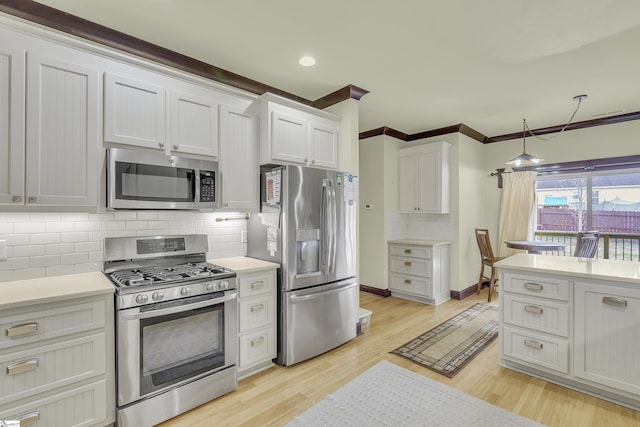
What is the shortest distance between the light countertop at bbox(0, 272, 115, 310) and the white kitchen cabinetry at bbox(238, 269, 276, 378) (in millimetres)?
952

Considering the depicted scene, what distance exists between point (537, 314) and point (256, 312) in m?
2.30

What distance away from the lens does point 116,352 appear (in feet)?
6.17

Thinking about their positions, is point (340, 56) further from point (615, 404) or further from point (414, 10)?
point (615, 404)

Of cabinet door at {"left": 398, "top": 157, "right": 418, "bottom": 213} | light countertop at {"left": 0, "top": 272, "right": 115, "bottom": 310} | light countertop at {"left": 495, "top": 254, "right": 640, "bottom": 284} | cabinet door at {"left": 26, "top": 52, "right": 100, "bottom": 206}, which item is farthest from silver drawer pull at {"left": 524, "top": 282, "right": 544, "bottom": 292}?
cabinet door at {"left": 26, "top": 52, "right": 100, "bottom": 206}

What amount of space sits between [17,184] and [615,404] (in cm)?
419

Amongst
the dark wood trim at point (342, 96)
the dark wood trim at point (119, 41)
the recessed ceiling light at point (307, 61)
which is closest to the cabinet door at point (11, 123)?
the dark wood trim at point (119, 41)

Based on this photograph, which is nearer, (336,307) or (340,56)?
(340,56)

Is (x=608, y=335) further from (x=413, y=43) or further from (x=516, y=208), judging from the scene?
(x=516, y=208)

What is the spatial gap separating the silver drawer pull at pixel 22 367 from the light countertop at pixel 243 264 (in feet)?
4.02

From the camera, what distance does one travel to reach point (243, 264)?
2.70 meters

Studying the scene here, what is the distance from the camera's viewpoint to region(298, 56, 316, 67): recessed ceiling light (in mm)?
2625

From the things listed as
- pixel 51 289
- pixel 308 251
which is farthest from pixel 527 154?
pixel 51 289

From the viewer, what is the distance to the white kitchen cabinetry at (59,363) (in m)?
1.58

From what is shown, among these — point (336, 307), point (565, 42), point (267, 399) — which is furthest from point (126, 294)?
point (565, 42)
